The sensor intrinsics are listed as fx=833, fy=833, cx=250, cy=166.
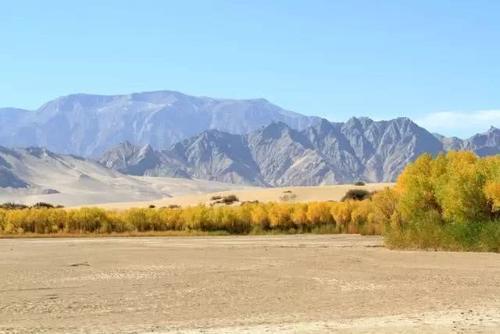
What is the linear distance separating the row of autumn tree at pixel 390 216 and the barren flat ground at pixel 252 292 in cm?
234

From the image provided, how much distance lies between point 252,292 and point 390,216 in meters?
26.2

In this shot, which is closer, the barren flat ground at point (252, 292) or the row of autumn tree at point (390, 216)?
the barren flat ground at point (252, 292)

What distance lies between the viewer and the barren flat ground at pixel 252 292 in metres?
15.9

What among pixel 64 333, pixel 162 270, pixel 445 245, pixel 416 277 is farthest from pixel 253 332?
pixel 445 245

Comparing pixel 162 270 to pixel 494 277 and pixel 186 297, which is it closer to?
pixel 186 297

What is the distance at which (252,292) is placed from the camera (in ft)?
70.6

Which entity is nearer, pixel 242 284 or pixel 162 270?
pixel 242 284

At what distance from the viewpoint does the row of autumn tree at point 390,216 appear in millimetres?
35938

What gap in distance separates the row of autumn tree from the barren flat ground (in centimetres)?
234

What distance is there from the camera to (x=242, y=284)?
23422 mm

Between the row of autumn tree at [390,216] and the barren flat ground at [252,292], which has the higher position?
the row of autumn tree at [390,216]

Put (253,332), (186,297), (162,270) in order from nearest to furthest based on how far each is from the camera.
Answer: (253,332) → (186,297) → (162,270)

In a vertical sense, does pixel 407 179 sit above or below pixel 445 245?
above

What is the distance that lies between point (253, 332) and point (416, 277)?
1075 cm
